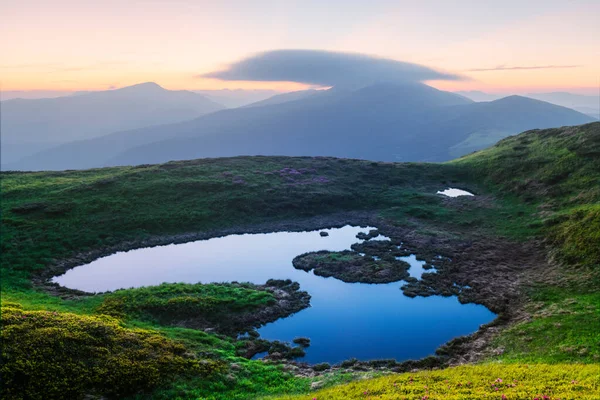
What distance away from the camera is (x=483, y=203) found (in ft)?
244

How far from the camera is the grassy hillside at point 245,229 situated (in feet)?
79.5

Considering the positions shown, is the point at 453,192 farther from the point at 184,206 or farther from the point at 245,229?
the point at 184,206

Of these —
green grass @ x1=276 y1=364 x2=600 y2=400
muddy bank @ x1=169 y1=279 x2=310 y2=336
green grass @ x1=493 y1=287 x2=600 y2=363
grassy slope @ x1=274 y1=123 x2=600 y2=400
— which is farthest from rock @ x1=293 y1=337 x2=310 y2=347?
green grass @ x1=493 y1=287 x2=600 y2=363

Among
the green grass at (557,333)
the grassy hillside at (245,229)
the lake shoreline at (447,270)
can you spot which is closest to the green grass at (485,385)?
the grassy hillside at (245,229)

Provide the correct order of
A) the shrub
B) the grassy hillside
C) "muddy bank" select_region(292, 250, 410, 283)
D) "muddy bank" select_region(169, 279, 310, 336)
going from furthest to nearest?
"muddy bank" select_region(292, 250, 410, 283) < "muddy bank" select_region(169, 279, 310, 336) < the grassy hillside < the shrub

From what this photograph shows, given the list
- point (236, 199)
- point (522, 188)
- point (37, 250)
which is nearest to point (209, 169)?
point (236, 199)

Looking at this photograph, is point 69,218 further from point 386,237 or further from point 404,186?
point 404,186

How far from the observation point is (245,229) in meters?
68.4

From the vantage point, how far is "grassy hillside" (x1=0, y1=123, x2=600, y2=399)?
954 inches

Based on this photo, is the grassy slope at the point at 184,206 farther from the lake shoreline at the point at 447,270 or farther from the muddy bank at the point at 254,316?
the lake shoreline at the point at 447,270

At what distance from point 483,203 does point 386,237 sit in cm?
2561

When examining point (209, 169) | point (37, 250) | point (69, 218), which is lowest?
point (37, 250)

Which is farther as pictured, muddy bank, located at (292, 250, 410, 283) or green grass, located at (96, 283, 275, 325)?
muddy bank, located at (292, 250, 410, 283)

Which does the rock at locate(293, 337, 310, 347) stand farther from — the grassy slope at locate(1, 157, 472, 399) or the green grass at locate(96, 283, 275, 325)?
the green grass at locate(96, 283, 275, 325)
